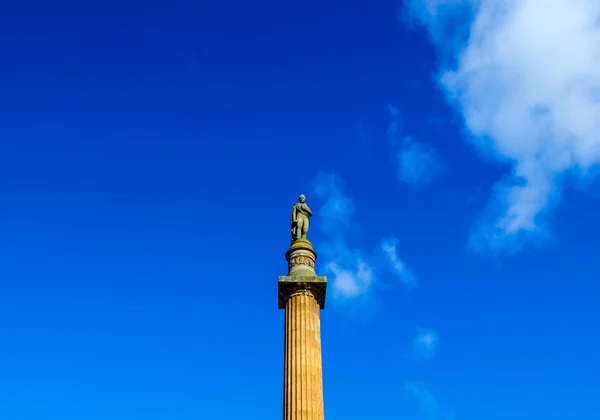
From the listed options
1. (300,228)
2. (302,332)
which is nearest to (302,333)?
(302,332)

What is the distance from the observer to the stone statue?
2202cm

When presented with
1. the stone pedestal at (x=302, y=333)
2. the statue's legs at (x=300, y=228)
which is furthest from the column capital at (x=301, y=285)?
the statue's legs at (x=300, y=228)

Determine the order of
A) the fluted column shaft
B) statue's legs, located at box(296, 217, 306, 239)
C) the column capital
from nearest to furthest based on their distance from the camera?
the fluted column shaft
the column capital
statue's legs, located at box(296, 217, 306, 239)

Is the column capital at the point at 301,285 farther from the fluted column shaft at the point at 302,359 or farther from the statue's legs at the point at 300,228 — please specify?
the statue's legs at the point at 300,228

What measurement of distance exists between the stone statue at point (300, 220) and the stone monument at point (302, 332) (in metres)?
0.44

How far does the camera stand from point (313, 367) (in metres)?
18.8

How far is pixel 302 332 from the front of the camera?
1927cm

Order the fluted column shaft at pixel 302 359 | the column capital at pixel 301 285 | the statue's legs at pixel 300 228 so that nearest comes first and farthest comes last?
the fluted column shaft at pixel 302 359, the column capital at pixel 301 285, the statue's legs at pixel 300 228

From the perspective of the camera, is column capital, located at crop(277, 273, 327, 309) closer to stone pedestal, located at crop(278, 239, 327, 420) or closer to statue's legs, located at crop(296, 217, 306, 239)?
stone pedestal, located at crop(278, 239, 327, 420)

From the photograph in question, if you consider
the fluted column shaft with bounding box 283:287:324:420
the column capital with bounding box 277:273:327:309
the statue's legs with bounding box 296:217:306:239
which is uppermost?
the statue's legs with bounding box 296:217:306:239

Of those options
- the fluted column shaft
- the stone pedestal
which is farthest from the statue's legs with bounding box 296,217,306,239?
the fluted column shaft

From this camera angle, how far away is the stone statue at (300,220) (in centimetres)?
2202

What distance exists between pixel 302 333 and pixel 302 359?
790 mm

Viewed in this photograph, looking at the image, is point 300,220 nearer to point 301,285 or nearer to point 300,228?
point 300,228
